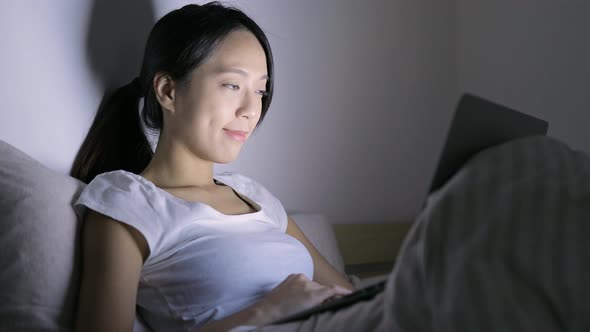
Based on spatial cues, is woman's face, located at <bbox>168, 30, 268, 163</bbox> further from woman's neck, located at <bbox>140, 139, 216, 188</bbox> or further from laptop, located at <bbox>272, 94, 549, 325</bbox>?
laptop, located at <bbox>272, 94, 549, 325</bbox>

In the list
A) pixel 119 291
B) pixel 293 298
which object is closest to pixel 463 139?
pixel 293 298

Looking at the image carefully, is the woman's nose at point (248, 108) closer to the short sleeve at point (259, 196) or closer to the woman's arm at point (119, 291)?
the short sleeve at point (259, 196)

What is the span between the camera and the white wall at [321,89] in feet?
4.22

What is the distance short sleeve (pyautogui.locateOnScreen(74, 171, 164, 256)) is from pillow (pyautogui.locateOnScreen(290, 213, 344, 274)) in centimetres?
59

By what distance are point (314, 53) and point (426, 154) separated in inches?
21.9

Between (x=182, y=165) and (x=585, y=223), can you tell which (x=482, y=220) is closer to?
(x=585, y=223)

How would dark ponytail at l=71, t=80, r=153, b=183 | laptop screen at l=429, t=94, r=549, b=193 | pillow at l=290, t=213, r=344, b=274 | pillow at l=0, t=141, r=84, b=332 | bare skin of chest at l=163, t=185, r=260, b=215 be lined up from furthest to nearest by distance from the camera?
pillow at l=290, t=213, r=344, b=274, dark ponytail at l=71, t=80, r=153, b=183, bare skin of chest at l=163, t=185, r=260, b=215, pillow at l=0, t=141, r=84, b=332, laptop screen at l=429, t=94, r=549, b=193

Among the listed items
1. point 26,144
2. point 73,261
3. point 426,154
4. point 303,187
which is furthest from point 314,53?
point 73,261

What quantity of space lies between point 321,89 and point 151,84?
2.27ft

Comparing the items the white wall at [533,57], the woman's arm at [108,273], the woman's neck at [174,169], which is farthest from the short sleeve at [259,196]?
the white wall at [533,57]

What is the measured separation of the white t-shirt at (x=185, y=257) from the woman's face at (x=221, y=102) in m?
0.15

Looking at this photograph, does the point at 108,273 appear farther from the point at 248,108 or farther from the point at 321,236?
the point at 321,236

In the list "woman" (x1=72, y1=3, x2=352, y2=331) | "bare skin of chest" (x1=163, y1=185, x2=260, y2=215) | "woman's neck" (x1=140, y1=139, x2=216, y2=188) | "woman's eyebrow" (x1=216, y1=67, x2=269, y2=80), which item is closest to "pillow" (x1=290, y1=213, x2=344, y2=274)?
"woman" (x1=72, y1=3, x2=352, y2=331)

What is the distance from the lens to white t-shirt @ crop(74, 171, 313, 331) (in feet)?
3.51
